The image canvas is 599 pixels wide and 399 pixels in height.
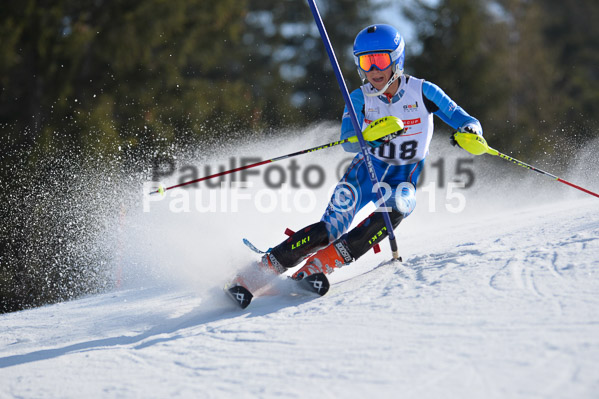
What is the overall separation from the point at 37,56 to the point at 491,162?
34.0 ft

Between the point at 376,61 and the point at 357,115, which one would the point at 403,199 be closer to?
the point at 357,115

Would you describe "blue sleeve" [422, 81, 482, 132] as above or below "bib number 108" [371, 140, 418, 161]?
above

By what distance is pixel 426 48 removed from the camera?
774 inches

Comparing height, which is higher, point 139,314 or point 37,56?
point 37,56

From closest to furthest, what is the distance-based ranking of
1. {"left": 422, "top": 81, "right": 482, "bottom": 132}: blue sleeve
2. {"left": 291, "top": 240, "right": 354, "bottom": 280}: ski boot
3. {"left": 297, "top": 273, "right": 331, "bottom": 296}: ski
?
{"left": 297, "top": 273, "right": 331, "bottom": 296}: ski
{"left": 291, "top": 240, "right": 354, "bottom": 280}: ski boot
{"left": 422, "top": 81, "right": 482, "bottom": 132}: blue sleeve

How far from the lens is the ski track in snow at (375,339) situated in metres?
2.46

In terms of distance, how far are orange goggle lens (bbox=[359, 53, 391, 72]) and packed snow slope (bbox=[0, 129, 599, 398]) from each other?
1.27m

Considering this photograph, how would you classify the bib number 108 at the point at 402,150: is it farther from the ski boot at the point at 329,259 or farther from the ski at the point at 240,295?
the ski at the point at 240,295

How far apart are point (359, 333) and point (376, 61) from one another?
187 centimetres

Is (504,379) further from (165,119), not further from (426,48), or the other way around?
(426,48)

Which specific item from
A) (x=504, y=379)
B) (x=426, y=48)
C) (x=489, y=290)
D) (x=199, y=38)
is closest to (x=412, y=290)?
(x=489, y=290)

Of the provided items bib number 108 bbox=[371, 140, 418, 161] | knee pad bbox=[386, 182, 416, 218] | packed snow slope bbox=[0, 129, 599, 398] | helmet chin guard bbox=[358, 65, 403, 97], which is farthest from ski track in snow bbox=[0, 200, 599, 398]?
helmet chin guard bbox=[358, 65, 403, 97]

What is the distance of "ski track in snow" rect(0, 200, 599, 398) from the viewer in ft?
8.09

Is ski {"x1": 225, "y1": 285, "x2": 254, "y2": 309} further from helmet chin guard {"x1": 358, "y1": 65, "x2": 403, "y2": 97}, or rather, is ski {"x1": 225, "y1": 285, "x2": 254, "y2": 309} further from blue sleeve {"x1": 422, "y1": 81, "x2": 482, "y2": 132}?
blue sleeve {"x1": 422, "y1": 81, "x2": 482, "y2": 132}
